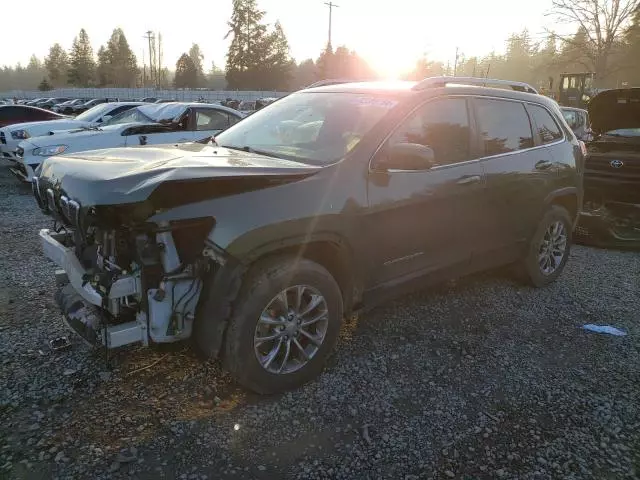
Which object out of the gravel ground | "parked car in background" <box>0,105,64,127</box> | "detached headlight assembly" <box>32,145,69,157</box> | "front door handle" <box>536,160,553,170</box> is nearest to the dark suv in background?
"front door handle" <box>536,160,553,170</box>

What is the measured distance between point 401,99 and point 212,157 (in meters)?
1.45

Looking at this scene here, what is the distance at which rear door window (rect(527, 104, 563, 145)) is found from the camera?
490cm

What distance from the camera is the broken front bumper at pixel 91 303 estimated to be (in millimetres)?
2723

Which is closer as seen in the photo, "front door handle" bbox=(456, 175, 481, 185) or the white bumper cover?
the white bumper cover

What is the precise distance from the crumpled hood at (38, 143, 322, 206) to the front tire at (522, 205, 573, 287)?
9.54ft

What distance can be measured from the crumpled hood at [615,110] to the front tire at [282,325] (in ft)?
21.0

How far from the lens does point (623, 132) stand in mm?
7723

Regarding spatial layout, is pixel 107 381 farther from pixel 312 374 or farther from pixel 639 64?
pixel 639 64

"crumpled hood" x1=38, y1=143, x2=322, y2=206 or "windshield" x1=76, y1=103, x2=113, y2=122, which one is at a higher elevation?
"windshield" x1=76, y1=103, x2=113, y2=122

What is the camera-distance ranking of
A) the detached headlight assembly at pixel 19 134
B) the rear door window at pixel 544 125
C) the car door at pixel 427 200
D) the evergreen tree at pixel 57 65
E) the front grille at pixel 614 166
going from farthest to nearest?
the evergreen tree at pixel 57 65, the detached headlight assembly at pixel 19 134, the front grille at pixel 614 166, the rear door window at pixel 544 125, the car door at pixel 427 200

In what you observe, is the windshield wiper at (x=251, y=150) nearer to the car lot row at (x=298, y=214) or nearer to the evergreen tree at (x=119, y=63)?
the car lot row at (x=298, y=214)

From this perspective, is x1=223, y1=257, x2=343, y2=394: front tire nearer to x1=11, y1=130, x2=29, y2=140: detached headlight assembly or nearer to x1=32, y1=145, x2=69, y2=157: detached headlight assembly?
x1=32, y1=145, x2=69, y2=157: detached headlight assembly

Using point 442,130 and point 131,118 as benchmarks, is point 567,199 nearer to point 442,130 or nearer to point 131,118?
point 442,130

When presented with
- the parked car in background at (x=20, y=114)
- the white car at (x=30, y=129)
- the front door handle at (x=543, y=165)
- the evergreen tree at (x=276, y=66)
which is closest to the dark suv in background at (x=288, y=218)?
the front door handle at (x=543, y=165)
